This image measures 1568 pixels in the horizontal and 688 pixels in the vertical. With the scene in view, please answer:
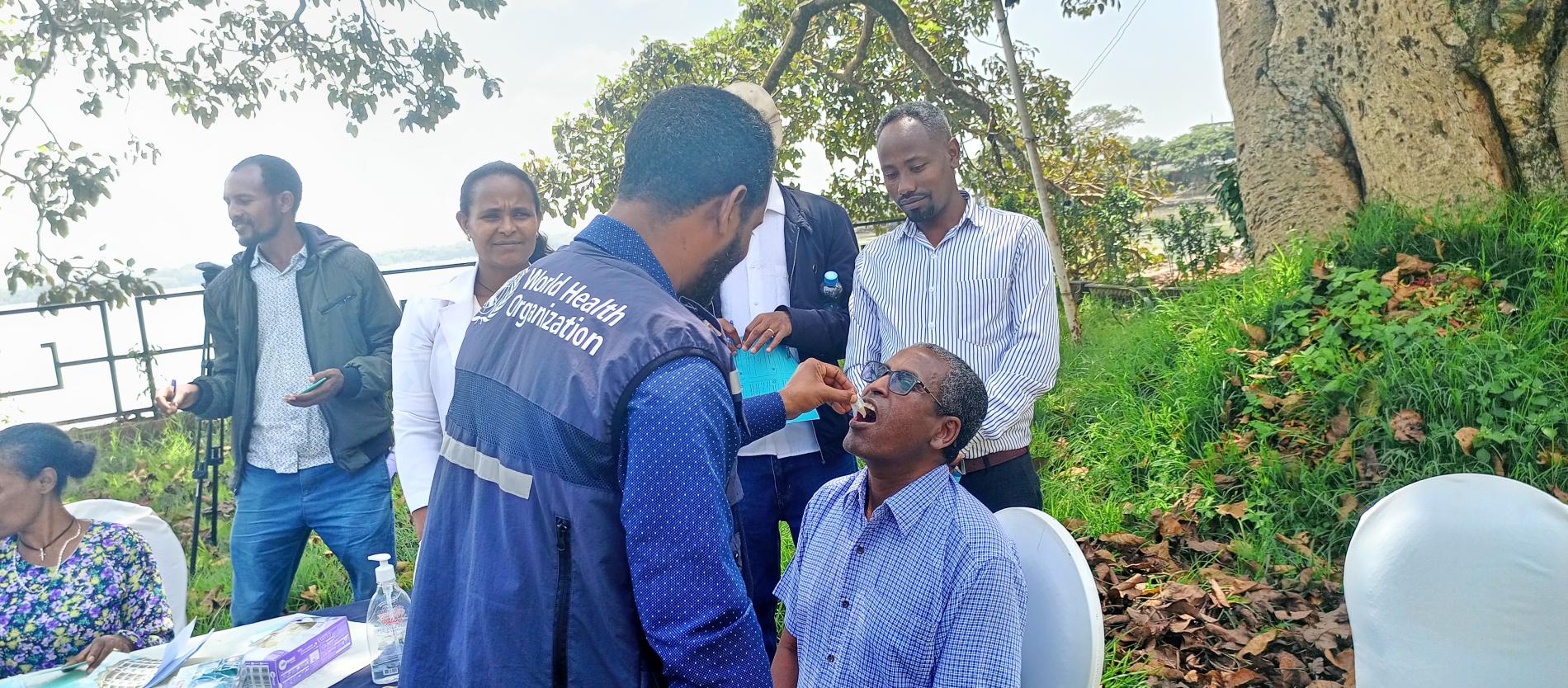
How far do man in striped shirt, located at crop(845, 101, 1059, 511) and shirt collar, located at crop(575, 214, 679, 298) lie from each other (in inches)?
56.1

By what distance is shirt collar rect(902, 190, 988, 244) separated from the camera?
296 cm

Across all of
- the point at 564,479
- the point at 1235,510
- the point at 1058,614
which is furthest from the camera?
the point at 1235,510

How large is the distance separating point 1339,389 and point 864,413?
9.70 ft

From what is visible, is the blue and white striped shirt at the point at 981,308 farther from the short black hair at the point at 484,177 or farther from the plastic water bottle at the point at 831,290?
the short black hair at the point at 484,177

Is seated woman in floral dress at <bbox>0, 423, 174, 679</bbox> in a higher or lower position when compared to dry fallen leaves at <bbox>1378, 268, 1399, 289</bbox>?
lower

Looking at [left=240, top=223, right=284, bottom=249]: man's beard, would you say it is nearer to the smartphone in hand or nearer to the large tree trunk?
the smartphone in hand

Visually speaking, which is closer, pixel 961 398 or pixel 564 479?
pixel 564 479

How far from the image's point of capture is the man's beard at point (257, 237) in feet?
11.2

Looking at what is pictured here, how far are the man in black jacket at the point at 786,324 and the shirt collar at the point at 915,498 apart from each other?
0.57 metres

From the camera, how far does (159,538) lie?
3.12 metres

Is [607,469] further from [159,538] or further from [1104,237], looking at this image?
[1104,237]

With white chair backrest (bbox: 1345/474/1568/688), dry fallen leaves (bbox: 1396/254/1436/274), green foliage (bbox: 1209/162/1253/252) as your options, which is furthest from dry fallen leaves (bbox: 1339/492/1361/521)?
green foliage (bbox: 1209/162/1253/252)

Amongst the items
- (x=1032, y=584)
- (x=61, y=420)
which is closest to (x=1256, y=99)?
(x=1032, y=584)

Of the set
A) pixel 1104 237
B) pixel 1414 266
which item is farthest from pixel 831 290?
pixel 1104 237
